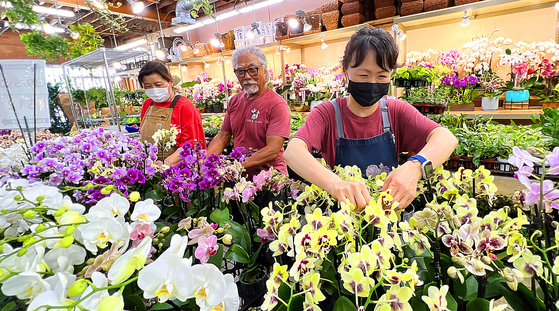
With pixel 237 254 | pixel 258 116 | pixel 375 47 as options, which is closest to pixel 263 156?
pixel 258 116

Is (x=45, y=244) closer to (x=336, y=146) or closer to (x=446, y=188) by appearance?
(x=446, y=188)

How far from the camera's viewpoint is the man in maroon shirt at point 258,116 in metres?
1.65

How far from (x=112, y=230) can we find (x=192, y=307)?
203 mm

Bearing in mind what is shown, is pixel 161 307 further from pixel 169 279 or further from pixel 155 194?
pixel 155 194

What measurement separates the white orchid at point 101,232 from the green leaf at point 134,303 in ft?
0.40

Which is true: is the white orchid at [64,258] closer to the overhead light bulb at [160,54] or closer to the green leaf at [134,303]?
the green leaf at [134,303]

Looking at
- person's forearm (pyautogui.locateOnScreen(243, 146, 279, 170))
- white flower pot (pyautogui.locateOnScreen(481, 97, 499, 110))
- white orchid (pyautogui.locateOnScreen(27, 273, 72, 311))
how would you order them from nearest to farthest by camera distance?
white orchid (pyautogui.locateOnScreen(27, 273, 72, 311))
person's forearm (pyautogui.locateOnScreen(243, 146, 279, 170))
white flower pot (pyautogui.locateOnScreen(481, 97, 499, 110))

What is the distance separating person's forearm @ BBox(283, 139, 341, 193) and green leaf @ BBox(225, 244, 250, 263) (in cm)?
26

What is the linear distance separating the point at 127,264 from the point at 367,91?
995 millimetres

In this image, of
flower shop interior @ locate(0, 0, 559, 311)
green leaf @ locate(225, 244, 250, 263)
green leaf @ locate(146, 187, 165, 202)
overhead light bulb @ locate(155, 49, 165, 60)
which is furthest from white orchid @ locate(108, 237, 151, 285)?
overhead light bulb @ locate(155, 49, 165, 60)

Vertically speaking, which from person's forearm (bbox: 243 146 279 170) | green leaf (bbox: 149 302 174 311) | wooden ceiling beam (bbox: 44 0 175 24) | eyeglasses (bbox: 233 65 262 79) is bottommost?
green leaf (bbox: 149 302 174 311)

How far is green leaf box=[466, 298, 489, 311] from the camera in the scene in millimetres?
444

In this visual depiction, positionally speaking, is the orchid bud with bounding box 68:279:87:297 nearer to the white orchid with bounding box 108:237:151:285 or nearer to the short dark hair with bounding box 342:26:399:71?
the white orchid with bounding box 108:237:151:285

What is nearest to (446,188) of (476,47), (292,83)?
(476,47)
